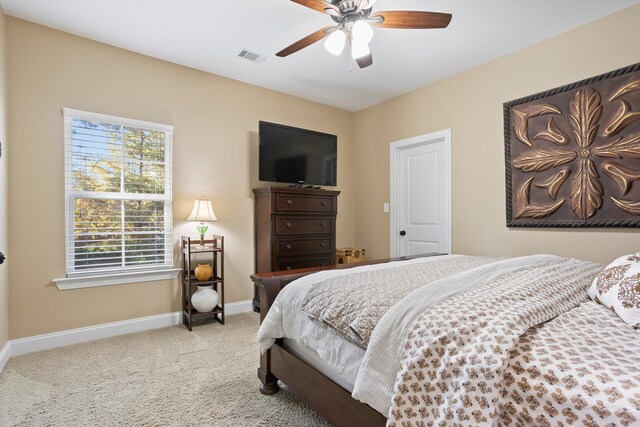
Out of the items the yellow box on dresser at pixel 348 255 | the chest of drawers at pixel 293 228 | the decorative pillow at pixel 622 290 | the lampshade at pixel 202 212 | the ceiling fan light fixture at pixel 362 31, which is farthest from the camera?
the yellow box on dresser at pixel 348 255

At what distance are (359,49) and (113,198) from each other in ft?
7.90

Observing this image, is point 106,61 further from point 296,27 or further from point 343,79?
point 343,79

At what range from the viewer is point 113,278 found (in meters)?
2.84

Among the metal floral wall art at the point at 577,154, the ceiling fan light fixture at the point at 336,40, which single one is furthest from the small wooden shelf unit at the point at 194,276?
the metal floral wall art at the point at 577,154

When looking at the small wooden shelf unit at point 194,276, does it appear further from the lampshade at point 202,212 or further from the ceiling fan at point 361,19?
the ceiling fan at point 361,19

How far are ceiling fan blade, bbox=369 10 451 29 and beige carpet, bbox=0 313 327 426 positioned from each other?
7.59 ft

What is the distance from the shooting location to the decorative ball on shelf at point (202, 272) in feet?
10.2

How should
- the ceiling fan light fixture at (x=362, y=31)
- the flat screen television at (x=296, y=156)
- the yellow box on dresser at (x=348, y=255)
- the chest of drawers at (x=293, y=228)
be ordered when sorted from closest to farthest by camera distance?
the ceiling fan light fixture at (x=362, y=31) < the chest of drawers at (x=293, y=228) < the flat screen television at (x=296, y=156) < the yellow box on dresser at (x=348, y=255)

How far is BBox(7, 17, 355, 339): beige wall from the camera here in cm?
251

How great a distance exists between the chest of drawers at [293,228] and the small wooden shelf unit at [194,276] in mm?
479

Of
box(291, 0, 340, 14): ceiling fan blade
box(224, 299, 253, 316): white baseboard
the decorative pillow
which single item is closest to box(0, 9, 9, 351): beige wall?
box(224, 299, 253, 316): white baseboard

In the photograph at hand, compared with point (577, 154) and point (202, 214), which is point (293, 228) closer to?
point (202, 214)

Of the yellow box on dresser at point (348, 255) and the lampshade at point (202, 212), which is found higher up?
the lampshade at point (202, 212)

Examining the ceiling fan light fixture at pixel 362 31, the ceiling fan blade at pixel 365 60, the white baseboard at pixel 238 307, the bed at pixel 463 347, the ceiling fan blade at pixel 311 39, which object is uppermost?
the ceiling fan blade at pixel 311 39
